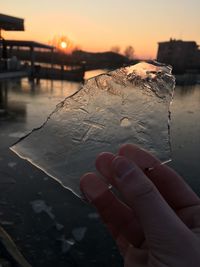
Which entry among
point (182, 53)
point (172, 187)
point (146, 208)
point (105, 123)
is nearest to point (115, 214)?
point (172, 187)

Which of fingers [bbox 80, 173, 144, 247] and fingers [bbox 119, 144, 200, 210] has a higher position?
fingers [bbox 119, 144, 200, 210]

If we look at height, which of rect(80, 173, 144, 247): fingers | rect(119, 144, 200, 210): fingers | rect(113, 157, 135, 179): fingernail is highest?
rect(113, 157, 135, 179): fingernail

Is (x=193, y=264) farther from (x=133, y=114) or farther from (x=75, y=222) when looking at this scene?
(x=75, y=222)

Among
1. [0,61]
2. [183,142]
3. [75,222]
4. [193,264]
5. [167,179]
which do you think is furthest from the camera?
[0,61]

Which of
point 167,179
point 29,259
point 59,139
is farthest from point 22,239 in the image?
point 167,179

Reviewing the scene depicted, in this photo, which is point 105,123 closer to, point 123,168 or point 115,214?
point 115,214

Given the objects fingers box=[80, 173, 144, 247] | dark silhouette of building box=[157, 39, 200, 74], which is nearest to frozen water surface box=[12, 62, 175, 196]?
fingers box=[80, 173, 144, 247]

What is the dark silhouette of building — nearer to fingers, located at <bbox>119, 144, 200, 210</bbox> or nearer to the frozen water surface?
the frozen water surface

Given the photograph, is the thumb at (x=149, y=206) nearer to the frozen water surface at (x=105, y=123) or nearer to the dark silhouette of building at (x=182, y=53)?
the frozen water surface at (x=105, y=123)
